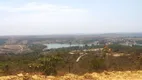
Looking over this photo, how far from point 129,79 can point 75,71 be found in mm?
2622

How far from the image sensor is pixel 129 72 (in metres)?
12.0

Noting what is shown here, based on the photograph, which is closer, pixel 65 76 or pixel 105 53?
pixel 65 76

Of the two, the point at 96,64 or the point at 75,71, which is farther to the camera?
the point at 96,64

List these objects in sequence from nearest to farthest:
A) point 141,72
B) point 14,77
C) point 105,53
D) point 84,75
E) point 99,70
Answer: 1. point 14,77
2. point 84,75
3. point 141,72
4. point 99,70
5. point 105,53

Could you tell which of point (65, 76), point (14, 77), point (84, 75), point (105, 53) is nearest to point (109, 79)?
point (84, 75)

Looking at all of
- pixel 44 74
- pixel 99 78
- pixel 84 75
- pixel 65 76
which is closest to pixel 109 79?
pixel 99 78

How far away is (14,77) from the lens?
10.1 m

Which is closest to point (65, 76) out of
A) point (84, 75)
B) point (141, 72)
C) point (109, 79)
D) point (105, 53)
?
point (84, 75)

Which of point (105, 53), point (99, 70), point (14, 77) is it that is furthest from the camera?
point (105, 53)

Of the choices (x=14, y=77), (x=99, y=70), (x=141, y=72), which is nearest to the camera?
(x=14, y=77)

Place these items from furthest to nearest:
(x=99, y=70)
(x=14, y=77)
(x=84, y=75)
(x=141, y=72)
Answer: (x=99, y=70)
(x=141, y=72)
(x=84, y=75)
(x=14, y=77)

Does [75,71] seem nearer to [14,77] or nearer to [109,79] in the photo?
[109,79]

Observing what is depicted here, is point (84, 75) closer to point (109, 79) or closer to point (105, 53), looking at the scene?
point (109, 79)

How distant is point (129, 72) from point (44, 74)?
4076mm
